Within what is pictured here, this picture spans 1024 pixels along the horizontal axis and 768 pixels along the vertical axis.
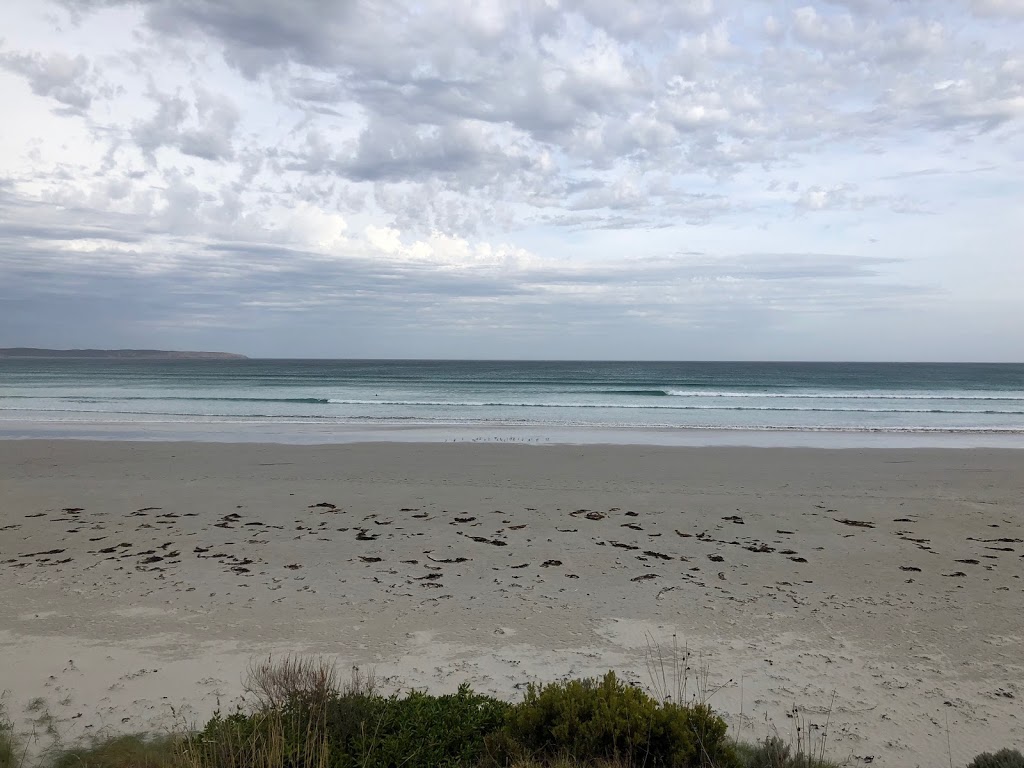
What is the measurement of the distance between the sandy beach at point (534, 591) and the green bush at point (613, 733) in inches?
34.0

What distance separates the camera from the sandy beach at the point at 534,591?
4254 mm

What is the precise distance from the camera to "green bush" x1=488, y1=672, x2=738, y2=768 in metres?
3.01

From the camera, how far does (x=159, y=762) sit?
319 centimetres

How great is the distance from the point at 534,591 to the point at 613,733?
3225 mm

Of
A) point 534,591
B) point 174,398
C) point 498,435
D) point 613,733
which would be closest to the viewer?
point 613,733

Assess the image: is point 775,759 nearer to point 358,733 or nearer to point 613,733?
point 613,733

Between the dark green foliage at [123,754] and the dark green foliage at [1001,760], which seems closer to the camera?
the dark green foliage at [1001,760]

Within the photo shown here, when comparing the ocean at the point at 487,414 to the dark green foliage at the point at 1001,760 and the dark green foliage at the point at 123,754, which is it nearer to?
the dark green foliage at the point at 123,754

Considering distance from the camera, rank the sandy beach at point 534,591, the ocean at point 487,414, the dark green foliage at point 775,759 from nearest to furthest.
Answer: the dark green foliage at point 775,759 < the sandy beach at point 534,591 < the ocean at point 487,414

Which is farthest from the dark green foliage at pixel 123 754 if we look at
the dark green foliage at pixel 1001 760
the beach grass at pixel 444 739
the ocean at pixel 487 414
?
the ocean at pixel 487 414

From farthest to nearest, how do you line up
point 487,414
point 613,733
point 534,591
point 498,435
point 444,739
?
point 487,414, point 498,435, point 534,591, point 444,739, point 613,733

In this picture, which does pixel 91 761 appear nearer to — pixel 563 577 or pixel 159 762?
pixel 159 762

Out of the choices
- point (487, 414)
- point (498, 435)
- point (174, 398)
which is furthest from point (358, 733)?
point (174, 398)

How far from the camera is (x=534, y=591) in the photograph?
6227 millimetres
